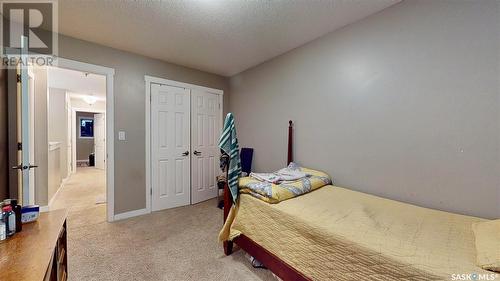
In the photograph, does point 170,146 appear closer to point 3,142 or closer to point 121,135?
point 121,135

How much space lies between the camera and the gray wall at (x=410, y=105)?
1450mm

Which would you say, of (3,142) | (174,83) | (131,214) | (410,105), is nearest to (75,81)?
(174,83)

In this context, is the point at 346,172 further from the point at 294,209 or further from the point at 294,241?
the point at 294,241

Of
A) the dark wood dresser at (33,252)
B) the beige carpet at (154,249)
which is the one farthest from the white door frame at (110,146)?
the dark wood dresser at (33,252)

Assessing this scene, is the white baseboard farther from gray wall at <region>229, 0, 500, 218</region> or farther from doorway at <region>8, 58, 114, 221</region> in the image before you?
gray wall at <region>229, 0, 500, 218</region>

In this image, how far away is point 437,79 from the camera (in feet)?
5.34

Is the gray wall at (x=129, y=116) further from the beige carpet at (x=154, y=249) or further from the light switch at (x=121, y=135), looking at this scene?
the beige carpet at (x=154, y=249)

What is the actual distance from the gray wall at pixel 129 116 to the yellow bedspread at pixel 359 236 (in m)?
1.76

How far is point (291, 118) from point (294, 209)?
1517mm

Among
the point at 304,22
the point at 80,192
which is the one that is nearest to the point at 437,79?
the point at 304,22

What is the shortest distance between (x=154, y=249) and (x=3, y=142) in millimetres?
1809

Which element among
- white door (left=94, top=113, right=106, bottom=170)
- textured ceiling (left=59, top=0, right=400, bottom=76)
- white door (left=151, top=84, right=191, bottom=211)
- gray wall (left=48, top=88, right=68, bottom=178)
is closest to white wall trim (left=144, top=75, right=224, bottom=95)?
white door (left=151, top=84, right=191, bottom=211)

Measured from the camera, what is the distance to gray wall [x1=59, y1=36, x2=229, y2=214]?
276cm

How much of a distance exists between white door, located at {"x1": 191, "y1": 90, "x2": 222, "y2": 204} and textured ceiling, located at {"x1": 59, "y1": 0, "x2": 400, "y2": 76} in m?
0.95
